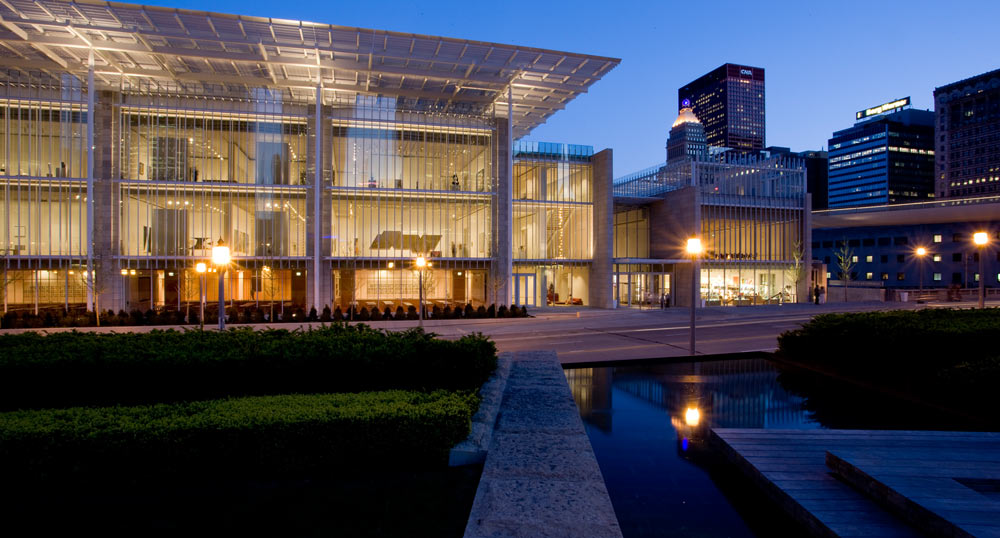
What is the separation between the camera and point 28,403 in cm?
835

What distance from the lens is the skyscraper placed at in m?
137

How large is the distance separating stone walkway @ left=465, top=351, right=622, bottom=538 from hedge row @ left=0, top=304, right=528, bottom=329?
74.1 feet

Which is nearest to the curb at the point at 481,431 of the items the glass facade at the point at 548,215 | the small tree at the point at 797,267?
the glass facade at the point at 548,215

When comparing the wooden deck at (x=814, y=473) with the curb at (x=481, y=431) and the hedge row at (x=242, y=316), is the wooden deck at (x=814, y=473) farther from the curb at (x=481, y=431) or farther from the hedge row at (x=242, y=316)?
the hedge row at (x=242, y=316)

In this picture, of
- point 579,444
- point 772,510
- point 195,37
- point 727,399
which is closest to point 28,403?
point 579,444

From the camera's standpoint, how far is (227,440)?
6.63 m

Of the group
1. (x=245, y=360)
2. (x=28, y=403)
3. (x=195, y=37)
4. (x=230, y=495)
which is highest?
(x=195, y=37)

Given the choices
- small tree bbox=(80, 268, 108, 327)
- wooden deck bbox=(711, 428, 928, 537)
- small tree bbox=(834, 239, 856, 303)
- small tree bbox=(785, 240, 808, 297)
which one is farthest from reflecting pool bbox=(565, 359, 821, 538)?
small tree bbox=(834, 239, 856, 303)

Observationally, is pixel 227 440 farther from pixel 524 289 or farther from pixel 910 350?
pixel 524 289

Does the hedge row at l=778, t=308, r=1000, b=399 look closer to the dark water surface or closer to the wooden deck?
the dark water surface

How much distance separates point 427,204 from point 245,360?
27069mm

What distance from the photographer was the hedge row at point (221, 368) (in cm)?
843

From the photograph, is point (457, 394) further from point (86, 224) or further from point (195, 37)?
point (86, 224)

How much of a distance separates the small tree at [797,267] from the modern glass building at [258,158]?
1589cm
